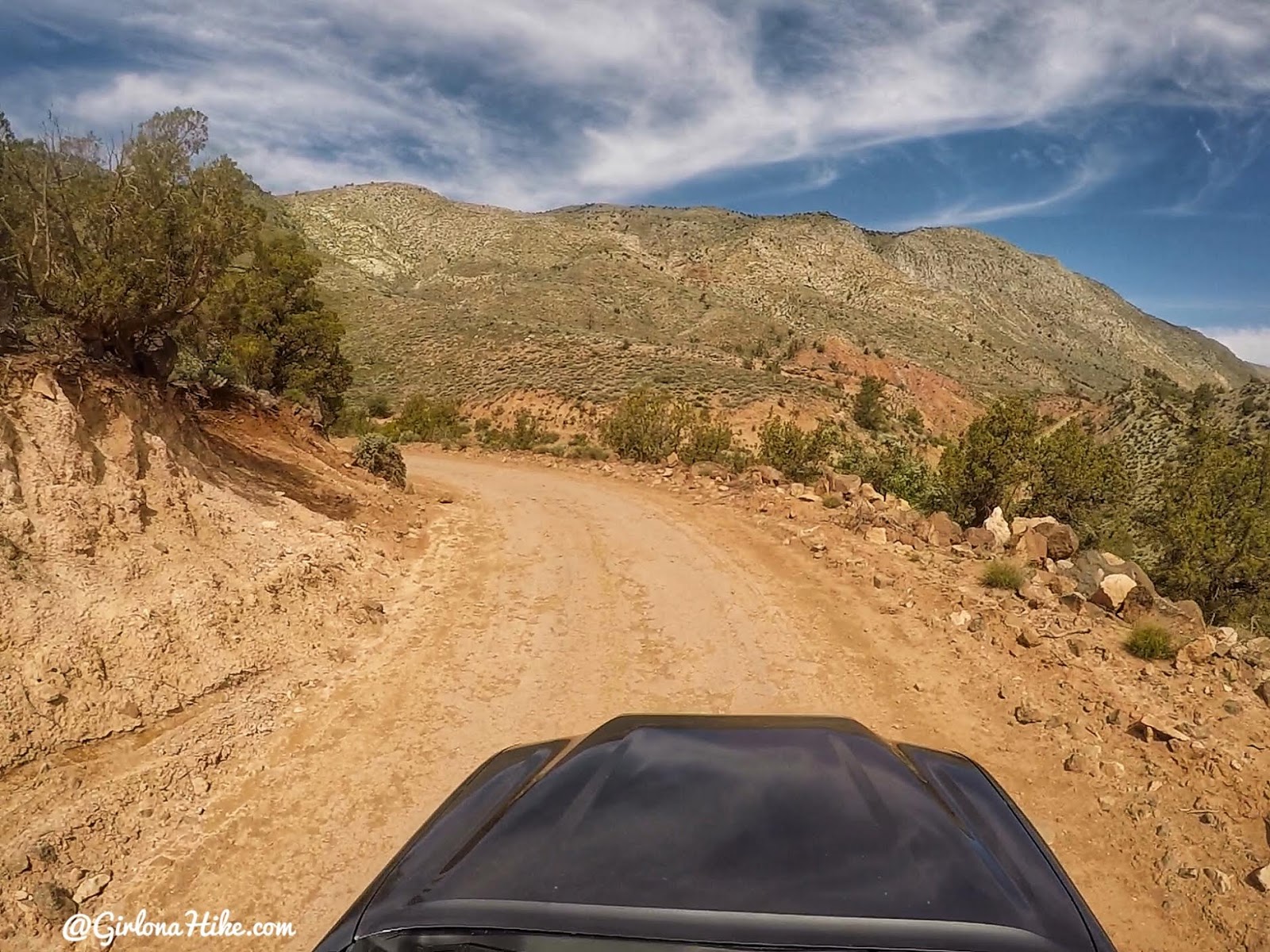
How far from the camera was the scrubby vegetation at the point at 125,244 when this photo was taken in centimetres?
751

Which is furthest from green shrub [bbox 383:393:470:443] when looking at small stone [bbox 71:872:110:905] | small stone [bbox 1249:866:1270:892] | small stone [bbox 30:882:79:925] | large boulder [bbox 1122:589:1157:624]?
small stone [bbox 1249:866:1270:892]

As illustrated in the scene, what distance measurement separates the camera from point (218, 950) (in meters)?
3.69

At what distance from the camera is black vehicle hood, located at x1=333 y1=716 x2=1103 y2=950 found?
6.76ft

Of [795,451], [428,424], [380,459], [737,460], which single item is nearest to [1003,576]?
[737,460]

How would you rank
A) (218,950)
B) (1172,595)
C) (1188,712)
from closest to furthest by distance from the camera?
(218,950) < (1188,712) < (1172,595)

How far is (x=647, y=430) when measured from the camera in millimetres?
20688

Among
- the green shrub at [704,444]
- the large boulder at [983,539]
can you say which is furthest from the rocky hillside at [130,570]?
the green shrub at [704,444]

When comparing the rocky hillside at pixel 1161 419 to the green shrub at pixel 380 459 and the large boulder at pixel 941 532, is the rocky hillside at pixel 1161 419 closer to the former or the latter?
the large boulder at pixel 941 532

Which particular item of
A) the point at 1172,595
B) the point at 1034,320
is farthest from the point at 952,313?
the point at 1172,595

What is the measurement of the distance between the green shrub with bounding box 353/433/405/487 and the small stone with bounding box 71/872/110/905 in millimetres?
10085

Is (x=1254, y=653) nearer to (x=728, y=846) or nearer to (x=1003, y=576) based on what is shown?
(x=1003, y=576)

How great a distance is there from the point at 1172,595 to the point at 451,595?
14.1 m

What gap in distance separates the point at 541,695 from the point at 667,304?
214ft

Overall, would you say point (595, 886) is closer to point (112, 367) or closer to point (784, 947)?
point (784, 947)
